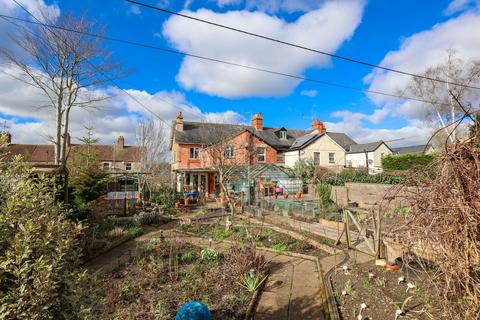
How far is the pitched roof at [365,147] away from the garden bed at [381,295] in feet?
103

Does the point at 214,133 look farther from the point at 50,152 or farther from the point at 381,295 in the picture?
the point at 50,152

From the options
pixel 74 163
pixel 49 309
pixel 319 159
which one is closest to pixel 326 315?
pixel 49 309

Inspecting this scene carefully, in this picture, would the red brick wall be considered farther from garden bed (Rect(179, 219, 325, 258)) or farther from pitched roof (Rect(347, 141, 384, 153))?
Result: pitched roof (Rect(347, 141, 384, 153))

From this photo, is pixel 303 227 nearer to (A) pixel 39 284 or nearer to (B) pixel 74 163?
(A) pixel 39 284

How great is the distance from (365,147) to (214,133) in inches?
883

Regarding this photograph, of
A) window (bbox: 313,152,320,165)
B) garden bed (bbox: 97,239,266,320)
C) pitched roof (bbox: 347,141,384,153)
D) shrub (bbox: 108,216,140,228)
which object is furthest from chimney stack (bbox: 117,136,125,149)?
garden bed (bbox: 97,239,266,320)

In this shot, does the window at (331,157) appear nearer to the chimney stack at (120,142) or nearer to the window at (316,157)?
the window at (316,157)

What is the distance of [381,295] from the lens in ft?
14.9

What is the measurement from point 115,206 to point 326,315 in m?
14.3

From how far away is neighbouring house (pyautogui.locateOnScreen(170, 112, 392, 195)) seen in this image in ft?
74.6

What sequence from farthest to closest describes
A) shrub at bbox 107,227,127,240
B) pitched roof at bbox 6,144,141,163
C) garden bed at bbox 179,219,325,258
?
pitched roof at bbox 6,144,141,163, shrub at bbox 107,227,127,240, garden bed at bbox 179,219,325,258

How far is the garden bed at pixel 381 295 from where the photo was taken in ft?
12.9

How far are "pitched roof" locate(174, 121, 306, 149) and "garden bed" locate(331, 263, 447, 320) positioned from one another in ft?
47.0

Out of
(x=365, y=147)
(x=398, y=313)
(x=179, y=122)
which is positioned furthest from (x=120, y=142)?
(x=398, y=313)
